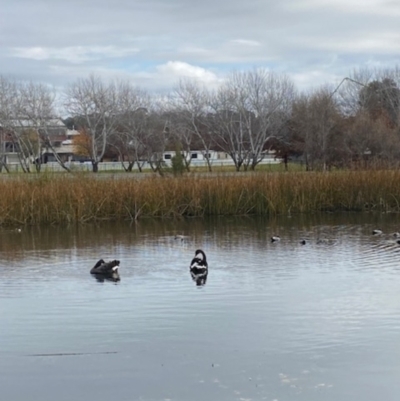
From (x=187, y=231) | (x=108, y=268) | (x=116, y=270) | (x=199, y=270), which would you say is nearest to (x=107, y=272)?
(x=108, y=268)

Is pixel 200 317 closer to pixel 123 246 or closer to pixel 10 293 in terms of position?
pixel 10 293

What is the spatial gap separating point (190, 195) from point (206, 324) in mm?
14900

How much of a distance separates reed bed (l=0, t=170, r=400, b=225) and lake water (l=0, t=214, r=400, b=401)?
5.75 m

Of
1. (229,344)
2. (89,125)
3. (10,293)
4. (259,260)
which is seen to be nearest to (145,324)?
(229,344)

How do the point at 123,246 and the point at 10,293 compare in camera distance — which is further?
the point at 123,246

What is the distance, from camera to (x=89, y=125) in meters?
59.4

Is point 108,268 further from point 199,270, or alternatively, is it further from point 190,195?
point 190,195

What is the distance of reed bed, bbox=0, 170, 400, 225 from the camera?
893 inches

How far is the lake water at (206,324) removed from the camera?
7.31m

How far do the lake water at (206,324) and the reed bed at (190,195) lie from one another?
5747 millimetres

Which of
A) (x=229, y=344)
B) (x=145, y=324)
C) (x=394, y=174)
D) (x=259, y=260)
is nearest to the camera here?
(x=229, y=344)

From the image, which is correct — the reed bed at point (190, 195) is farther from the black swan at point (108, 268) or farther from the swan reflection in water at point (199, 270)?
the swan reflection in water at point (199, 270)

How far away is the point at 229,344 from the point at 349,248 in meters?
8.18

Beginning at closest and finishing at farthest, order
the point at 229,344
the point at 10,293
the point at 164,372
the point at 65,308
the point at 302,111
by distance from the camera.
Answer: the point at 164,372, the point at 229,344, the point at 65,308, the point at 10,293, the point at 302,111
